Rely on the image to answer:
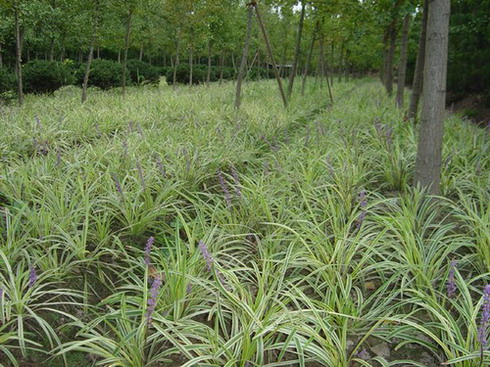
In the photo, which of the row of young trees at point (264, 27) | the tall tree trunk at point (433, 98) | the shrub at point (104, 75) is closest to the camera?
the tall tree trunk at point (433, 98)

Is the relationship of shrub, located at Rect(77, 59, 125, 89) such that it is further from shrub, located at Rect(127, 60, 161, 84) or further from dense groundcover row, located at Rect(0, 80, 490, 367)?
dense groundcover row, located at Rect(0, 80, 490, 367)

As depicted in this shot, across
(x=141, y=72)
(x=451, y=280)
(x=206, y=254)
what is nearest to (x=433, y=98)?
(x=451, y=280)

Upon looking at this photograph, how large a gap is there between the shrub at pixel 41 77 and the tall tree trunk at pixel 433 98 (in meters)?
12.0

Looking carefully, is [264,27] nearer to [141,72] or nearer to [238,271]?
[238,271]

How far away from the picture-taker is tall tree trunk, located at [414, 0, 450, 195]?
2883 mm

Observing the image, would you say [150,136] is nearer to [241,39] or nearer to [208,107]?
[208,107]

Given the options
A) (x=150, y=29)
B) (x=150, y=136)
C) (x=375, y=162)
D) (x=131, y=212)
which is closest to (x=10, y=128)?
(x=150, y=136)

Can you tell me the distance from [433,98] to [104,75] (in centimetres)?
1430

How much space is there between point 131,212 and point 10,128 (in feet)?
11.3

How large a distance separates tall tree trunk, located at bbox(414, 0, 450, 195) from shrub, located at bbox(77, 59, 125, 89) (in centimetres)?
1375

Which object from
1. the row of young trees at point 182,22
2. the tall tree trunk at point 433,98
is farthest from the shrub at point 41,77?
the tall tree trunk at point 433,98

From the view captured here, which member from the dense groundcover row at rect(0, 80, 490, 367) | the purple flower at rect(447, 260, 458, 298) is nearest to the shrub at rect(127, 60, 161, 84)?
the dense groundcover row at rect(0, 80, 490, 367)

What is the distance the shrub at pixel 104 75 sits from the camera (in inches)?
587

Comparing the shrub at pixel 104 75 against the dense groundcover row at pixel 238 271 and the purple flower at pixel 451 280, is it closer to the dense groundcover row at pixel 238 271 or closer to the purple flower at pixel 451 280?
the dense groundcover row at pixel 238 271
